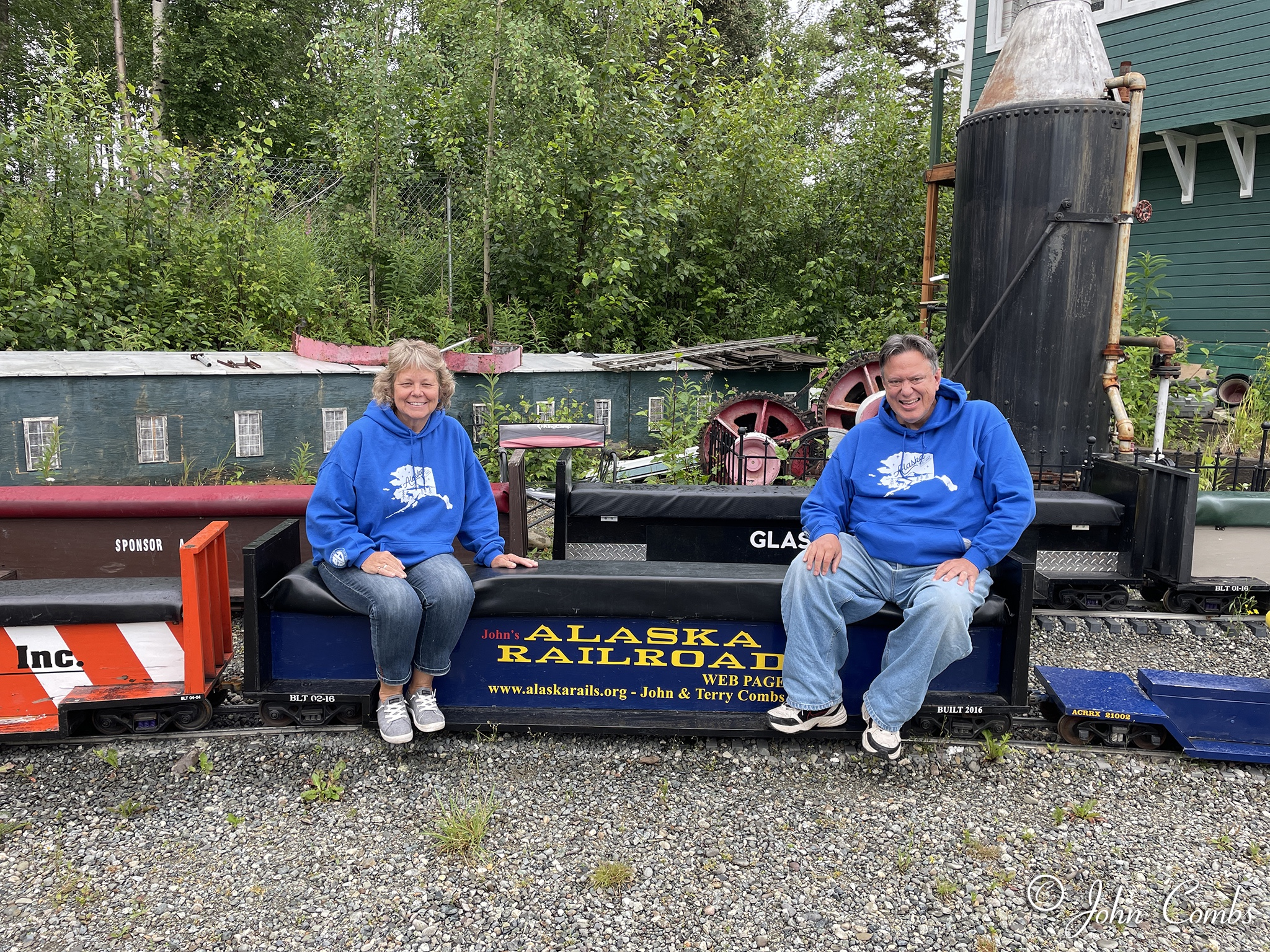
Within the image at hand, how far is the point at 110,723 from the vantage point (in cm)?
408

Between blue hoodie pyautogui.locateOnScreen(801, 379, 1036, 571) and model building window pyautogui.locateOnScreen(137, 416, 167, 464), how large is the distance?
718 centimetres

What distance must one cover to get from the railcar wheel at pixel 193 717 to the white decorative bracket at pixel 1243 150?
13917 millimetres

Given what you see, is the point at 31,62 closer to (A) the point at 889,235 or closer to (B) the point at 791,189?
(B) the point at 791,189

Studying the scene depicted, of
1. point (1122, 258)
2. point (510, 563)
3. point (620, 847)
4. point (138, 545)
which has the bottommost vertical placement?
point (620, 847)

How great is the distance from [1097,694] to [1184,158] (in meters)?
12.3

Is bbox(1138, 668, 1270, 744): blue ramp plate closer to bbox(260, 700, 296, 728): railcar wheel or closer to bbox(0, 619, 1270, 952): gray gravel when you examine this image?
bbox(0, 619, 1270, 952): gray gravel

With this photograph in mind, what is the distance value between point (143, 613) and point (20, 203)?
35.0 feet

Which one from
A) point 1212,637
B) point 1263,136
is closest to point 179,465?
point 1212,637

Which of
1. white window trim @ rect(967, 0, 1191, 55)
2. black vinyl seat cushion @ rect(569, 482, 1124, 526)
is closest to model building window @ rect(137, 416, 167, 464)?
black vinyl seat cushion @ rect(569, 482, 1124, 526)

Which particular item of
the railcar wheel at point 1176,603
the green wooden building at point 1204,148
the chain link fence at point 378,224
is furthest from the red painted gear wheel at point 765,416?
the green wooden building at point 1204,148

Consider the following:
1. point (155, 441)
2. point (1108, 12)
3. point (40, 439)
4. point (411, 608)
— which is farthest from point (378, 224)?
point (411, 608)

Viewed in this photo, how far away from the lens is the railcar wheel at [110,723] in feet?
13.3

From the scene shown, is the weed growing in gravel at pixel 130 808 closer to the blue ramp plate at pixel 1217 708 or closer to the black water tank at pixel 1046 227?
the blue ramp plate at pixel 1217 708

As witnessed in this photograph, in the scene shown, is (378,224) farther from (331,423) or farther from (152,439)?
(152,439)
